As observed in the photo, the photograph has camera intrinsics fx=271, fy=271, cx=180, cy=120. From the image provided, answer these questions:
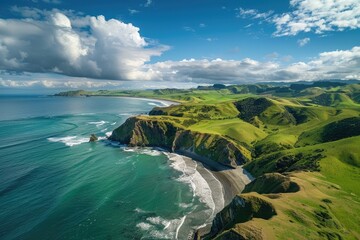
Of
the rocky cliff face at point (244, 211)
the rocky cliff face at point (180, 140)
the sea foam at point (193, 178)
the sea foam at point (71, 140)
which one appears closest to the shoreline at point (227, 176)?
the rocky cliff face at point (180, 140)

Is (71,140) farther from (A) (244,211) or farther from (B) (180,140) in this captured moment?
(A) (244,211)

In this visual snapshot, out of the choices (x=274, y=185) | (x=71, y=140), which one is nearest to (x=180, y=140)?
(x=71, y=140)

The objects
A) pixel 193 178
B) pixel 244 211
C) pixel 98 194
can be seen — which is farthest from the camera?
pixel 193 178

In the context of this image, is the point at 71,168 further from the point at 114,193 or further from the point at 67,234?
the point at 67,234

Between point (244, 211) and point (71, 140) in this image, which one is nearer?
point (244, 211)

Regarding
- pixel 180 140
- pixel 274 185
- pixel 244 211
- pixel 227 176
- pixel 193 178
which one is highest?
pixel 244 211

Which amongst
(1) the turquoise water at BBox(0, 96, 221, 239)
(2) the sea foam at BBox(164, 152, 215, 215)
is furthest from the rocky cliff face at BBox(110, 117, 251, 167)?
(1) the turquoise water at BBox(0, 96, 221, 239)
